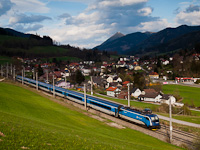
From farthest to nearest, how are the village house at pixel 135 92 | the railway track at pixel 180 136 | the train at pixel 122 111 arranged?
the village house at pixel 135 92 < the train at pixel 122 111 < the railway track at pixel 180 136

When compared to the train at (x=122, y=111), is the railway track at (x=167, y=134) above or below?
below

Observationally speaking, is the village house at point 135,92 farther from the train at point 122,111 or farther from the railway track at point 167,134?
the railway track at point 167,134

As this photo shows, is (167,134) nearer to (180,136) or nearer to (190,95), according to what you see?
(180,136)

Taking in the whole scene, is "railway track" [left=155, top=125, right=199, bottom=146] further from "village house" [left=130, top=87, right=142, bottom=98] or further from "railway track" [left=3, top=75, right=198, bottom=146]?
"village house" [left=130, top=87, right=142, bottom=98]

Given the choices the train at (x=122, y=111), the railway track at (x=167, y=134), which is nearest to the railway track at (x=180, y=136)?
the railway track at (x=167, y=134)

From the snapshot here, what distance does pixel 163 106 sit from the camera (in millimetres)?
48625

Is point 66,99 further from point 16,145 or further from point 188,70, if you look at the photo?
point 188,70

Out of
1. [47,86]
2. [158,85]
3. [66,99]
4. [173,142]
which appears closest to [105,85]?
[158,85]

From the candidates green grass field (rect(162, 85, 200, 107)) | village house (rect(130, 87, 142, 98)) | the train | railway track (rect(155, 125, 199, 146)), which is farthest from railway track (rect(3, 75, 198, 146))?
village house (rect(130, 87, 142, 98))

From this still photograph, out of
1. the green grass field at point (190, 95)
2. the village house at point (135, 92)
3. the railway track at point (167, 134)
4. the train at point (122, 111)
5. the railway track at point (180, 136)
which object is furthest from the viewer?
the village house at point (135, 92)

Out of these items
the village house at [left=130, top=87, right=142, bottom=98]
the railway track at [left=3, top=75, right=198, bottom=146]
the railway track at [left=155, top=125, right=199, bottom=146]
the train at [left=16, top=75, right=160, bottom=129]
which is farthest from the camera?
the village house at [left=130, top=87, right=142, bottom=98]

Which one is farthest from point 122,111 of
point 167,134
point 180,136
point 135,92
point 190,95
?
point 190,95

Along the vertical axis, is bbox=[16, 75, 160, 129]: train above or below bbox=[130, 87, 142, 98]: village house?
above

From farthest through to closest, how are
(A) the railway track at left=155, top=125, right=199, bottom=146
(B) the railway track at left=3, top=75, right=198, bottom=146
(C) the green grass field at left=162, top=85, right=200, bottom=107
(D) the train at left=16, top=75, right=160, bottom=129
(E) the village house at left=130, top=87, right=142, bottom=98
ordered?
(E) the village house at left=130, top=87, right=142, bottom=98, (C) the green grass field at left=162, top=85, right=200, bottom=107, (D) the train at left=16, top=75, right=160, bottom=129, (B) the railway track at left=3, top=75, right=198, bottom=146, (A) the railway track at left=155, top=125, right=199, bottom=146
